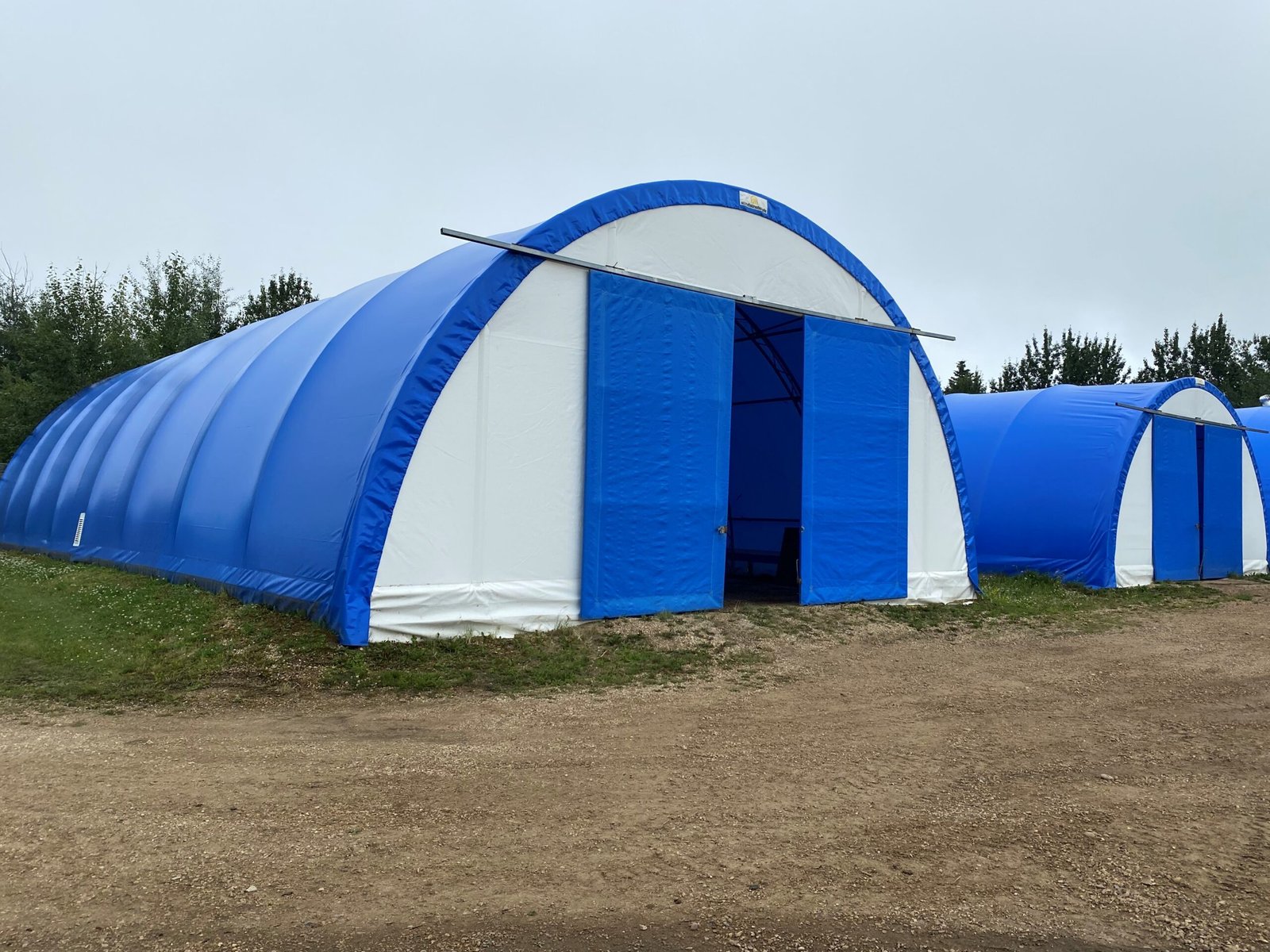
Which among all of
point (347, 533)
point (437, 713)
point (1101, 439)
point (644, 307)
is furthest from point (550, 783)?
point (1101, 439)

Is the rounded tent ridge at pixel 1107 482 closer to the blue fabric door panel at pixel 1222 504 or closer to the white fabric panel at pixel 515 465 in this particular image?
the blue fabric door panel at pixel 1222 504

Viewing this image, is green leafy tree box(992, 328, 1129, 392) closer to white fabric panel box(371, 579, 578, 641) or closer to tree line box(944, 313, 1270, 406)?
tree line box(944, 313, 1270, 406)

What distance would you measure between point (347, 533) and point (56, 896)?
5689mm

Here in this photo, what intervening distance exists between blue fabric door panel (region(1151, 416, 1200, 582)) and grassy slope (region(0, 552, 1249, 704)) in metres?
8.01

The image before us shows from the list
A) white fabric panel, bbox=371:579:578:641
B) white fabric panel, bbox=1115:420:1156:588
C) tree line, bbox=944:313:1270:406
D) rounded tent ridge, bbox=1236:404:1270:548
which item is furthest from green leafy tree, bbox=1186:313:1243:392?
white fabric panel, bbox=371:579:578:641

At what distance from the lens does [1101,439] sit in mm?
19172

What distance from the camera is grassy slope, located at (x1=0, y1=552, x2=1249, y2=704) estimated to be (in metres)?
8.46

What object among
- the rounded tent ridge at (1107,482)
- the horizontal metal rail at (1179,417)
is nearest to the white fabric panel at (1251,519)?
the horizontal metal rail at (1179,417)

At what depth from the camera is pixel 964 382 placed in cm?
5934

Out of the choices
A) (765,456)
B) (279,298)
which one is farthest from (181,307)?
(765,456)

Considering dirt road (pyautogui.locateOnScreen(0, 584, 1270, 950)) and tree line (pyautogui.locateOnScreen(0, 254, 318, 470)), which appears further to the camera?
tree line (pyautogui.locateOnScreen(0, 254, 318, 470))

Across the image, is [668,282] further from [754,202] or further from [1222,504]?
[1222,504]

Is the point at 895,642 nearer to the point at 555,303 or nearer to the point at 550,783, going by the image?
the point at 555,303

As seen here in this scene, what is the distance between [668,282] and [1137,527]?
12.5 m
